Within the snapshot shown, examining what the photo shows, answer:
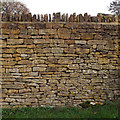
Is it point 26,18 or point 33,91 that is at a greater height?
point 26,18

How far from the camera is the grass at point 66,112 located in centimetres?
451

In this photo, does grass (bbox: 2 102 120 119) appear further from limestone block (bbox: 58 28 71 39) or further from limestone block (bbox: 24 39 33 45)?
limestone block (bbox: 58 28 71 39)

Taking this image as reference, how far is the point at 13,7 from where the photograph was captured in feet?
31.1

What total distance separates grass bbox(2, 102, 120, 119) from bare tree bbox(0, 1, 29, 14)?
20.1 ft

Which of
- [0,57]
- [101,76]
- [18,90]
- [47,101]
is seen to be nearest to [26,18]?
[0,57]

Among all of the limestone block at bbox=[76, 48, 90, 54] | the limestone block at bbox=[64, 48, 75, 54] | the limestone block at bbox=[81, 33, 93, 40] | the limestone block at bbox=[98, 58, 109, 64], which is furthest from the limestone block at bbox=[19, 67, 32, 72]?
the limestone block at bbox=[98, 58, 109, 64]

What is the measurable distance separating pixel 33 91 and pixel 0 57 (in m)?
1.47

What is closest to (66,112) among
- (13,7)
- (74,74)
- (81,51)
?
(74,74)

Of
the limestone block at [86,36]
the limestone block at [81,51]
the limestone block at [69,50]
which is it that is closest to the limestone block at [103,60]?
the limestone block at [81,51]

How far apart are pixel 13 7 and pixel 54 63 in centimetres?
565

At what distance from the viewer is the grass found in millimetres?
4512

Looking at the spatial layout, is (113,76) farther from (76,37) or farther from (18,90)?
(18,90)

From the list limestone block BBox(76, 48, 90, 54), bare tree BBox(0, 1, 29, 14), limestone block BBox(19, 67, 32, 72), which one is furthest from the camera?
bare tree BBox(0, 1, 29, 14)

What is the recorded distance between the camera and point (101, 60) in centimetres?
551
